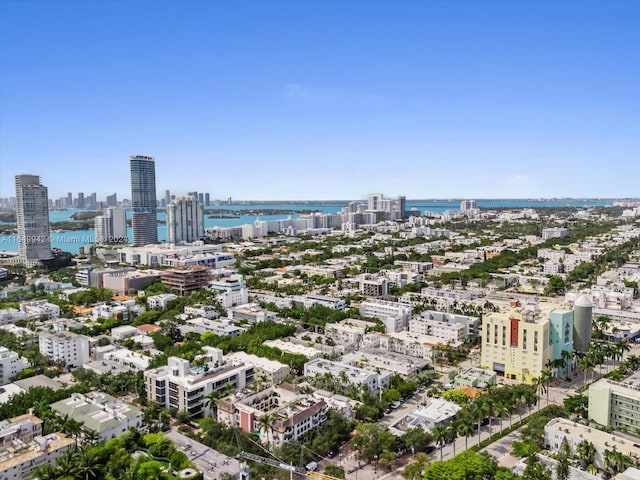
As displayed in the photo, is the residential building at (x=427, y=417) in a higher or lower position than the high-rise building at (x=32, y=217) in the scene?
lower

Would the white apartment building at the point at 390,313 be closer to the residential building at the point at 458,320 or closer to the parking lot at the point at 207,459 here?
Result: the residential building at the point at 458,320

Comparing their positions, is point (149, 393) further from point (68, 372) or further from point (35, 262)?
point (35, 262)

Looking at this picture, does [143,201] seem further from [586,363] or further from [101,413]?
[586,363]

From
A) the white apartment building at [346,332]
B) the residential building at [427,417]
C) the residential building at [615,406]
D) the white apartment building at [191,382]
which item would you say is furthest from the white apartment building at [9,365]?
the residential building at [615,406]

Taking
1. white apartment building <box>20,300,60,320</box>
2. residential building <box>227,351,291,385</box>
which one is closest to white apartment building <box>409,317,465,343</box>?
residential building <box>227,351,291,385</box>

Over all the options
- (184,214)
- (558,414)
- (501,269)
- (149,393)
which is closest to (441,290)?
(501,269)
